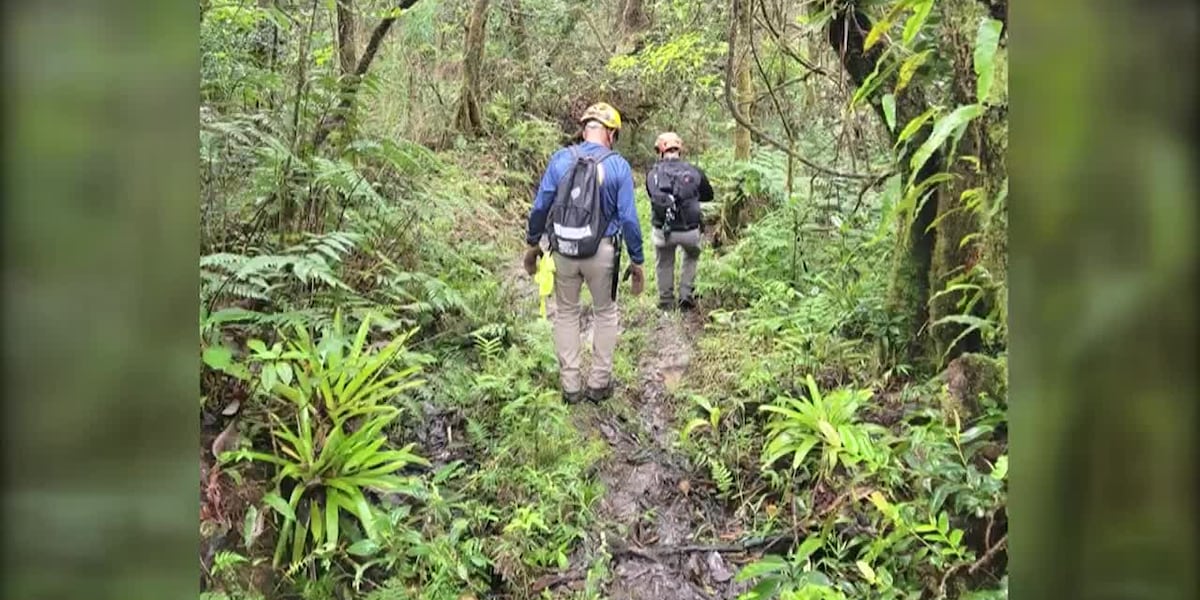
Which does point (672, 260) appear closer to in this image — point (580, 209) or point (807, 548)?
point (580, 209)

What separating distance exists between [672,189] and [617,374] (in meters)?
2.25

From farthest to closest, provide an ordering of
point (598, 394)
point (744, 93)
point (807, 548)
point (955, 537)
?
point (744, 93) < point (598, 394) < point (807, 548) < point (955, 537)

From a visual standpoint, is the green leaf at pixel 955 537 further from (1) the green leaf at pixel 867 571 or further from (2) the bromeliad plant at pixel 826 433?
(2) the bromeliad plant at pixel 826 433

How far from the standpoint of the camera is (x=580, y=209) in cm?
524

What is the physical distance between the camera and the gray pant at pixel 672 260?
7695mm

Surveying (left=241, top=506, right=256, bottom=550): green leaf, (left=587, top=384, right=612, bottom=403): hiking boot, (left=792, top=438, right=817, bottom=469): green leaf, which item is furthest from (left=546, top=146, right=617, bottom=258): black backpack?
(left=241, top=506, right=256, bottom=550): green leaf

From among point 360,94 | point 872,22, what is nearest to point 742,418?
point 872,22

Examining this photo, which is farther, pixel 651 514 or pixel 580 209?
pixel 580 209

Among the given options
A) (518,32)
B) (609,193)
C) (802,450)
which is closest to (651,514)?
(802,450)

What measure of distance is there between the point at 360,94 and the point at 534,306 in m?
2.41

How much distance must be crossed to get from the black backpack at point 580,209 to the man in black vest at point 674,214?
2.38 m

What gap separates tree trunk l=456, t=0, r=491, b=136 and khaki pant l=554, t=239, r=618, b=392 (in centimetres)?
678
